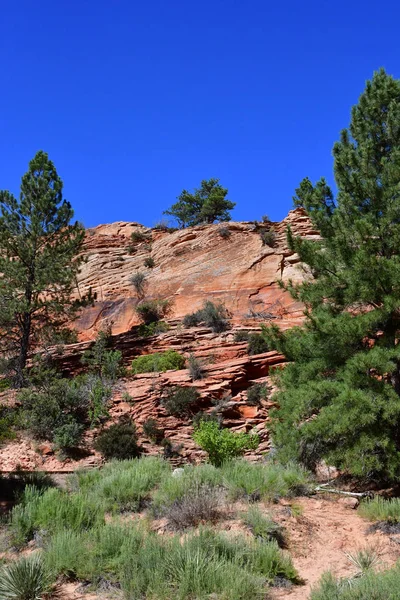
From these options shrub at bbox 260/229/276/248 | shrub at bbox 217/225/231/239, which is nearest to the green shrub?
shrub at bbox 260/229/276/248

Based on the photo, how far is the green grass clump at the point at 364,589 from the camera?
3.94 m

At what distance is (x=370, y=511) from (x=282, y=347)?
3.76m

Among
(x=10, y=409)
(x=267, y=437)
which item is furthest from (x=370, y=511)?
(x=10, y=409)

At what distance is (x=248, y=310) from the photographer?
23.8 metres

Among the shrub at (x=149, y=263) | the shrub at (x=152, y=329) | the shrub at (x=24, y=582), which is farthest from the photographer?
the shrub at (x=149, y=263)

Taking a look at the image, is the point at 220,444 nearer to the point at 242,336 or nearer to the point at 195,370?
the point at 195,370

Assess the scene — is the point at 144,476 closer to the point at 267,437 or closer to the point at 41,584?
the point at 41,584

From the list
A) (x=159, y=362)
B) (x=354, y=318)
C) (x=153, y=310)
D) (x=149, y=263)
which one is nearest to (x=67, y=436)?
(x=159, y=362)

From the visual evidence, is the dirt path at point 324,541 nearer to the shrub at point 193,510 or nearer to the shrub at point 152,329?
the shrub at point 193,510

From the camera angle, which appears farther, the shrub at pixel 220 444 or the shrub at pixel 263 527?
the shrub at pixel 220 444

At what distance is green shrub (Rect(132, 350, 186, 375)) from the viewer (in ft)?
Result: 61.2

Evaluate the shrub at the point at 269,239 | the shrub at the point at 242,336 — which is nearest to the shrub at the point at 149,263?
the shrub at the point at 269,239

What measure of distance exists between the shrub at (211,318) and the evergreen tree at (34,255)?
5.26 m

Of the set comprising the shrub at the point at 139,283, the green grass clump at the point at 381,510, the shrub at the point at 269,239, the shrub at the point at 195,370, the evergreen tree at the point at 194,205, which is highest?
the evergreen tree at the point at 194,205
